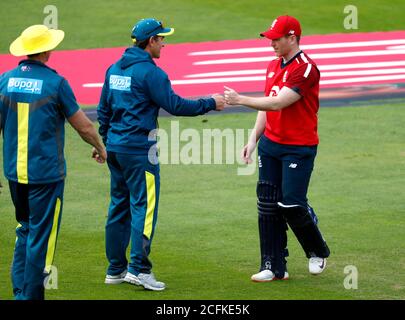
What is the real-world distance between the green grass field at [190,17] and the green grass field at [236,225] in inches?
242

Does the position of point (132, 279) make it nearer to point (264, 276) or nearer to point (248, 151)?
point (264, 276)

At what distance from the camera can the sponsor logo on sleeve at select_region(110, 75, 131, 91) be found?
9867 millimetres

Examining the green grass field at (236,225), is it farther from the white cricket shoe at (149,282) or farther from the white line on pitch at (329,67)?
the white line on pitch at (329,67)

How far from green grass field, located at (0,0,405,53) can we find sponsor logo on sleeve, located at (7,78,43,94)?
1271cm

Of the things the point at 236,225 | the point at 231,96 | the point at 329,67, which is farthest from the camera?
the point at 329,67

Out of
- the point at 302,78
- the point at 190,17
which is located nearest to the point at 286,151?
the point at 302,78

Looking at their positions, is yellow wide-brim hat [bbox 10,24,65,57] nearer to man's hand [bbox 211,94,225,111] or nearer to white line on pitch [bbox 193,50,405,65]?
man's hand [bbox 211,94,225,111]

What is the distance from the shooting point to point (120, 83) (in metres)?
9.92

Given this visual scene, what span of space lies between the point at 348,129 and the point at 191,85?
3.55 meters

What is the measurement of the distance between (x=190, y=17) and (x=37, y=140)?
1523cm

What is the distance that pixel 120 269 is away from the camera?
1015 centimetres
